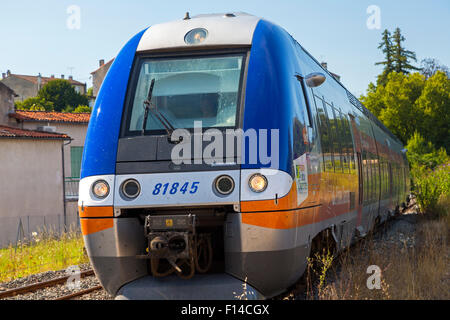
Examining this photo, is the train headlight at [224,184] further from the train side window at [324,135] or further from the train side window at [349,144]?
the train side window at [349,144]

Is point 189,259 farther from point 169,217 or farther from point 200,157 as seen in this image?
point 200,157

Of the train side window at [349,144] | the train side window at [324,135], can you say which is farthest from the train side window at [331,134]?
the train side window at [349,144]

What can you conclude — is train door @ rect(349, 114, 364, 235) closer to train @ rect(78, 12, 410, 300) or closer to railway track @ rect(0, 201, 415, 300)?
train @ rect(78, 12, 410, 300)

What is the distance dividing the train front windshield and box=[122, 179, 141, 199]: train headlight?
0.58 m

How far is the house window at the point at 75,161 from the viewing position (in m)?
→ 34.8

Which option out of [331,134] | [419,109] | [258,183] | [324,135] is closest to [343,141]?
[331,134]

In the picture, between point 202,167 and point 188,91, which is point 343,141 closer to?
point 188,91

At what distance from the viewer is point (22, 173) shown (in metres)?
27.8

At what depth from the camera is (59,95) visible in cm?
7231

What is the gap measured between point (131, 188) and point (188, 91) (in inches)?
48.8

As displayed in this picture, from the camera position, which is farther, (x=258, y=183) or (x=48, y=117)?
(x=48, y=117)

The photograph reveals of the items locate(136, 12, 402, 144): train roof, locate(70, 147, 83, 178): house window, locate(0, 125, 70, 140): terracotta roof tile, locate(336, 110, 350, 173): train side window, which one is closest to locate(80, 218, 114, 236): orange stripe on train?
locate(136, 12, 402, 144): train roof

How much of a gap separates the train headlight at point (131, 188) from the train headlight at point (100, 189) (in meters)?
0.17

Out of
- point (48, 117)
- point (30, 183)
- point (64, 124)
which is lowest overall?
point (30, 183)
